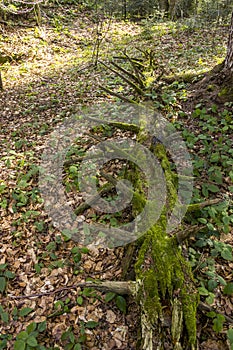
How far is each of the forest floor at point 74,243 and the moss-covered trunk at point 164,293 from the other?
252mm

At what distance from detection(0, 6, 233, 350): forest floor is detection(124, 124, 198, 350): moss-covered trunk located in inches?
9.9

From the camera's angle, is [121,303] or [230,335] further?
[121,303]

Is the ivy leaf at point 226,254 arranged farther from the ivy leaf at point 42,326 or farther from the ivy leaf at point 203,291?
the ivy leaf at point 42,326

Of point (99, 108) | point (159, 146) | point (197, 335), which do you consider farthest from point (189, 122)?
point (197, 335)

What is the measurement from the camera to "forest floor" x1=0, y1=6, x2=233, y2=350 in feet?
7.66

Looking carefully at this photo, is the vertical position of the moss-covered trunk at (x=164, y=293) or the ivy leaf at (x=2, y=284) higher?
the moss-covered trunk at (x=164, y=293)

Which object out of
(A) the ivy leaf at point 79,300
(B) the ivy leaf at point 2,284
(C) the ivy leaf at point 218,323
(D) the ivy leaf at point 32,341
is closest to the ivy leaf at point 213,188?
(C) the ivy leaf at point 218,323

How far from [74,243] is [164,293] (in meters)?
1.32

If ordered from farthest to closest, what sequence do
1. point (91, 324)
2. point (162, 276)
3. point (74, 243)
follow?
point (74, 243)
point (91, 324)
point (162, 276)

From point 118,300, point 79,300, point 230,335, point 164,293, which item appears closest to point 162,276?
point 164,293

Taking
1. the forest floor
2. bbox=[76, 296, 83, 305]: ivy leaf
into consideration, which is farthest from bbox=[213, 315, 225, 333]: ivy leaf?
bbox=[76, 296, 83, 305]: ivy leaf

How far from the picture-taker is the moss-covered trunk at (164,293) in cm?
190

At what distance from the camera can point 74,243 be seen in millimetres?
3096

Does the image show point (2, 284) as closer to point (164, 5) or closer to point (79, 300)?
point (79, 300)
